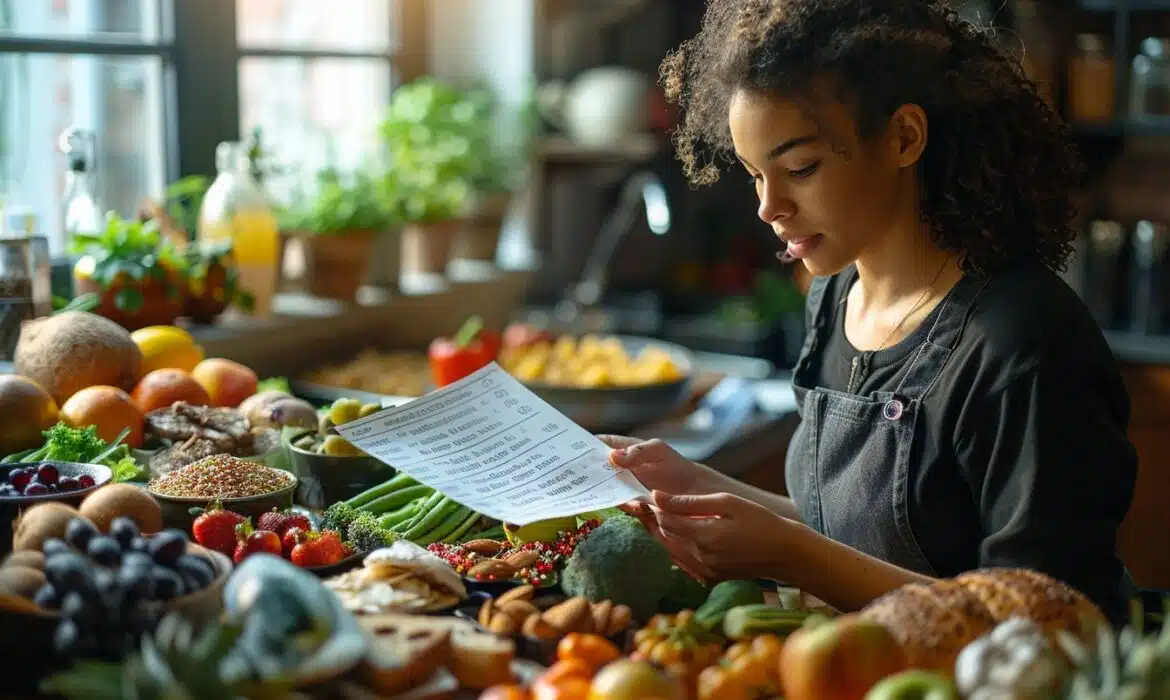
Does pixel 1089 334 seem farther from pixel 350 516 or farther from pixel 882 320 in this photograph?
pixel 350 516

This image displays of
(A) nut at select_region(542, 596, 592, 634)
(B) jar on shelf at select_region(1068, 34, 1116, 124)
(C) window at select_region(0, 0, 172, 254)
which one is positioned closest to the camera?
(A) nut at select_region(542, 596, 592, 634)

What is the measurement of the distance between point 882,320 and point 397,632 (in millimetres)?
921

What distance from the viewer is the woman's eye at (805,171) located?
5.26 ft

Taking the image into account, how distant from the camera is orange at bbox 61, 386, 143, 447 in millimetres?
1880

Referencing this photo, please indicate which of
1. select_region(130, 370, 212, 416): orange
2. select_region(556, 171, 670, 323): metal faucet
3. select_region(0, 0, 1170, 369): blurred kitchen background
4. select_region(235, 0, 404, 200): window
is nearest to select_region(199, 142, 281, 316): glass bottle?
select_region(0, 0, 1170, 369): blurred kitchen background

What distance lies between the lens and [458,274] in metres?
3.90

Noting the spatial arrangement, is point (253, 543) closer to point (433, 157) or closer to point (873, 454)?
point (873, 454)

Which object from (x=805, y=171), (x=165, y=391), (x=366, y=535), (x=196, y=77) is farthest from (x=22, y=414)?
(x=196, y=77)

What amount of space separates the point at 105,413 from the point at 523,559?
78cm

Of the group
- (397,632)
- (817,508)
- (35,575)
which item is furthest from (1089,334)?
(35,575)

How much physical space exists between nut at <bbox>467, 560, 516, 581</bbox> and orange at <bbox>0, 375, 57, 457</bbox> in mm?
759

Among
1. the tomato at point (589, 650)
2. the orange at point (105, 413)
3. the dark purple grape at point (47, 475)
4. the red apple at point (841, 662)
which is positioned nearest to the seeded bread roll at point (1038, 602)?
the red apple at point (841, 662)

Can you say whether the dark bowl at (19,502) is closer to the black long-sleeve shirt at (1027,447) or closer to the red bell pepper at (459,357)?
the black long-sleeve shirt at (1027,447)

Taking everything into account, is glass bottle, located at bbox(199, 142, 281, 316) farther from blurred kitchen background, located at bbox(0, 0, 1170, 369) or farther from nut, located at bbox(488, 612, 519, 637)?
nut, located at bbox(488, 612, 519, 637)
